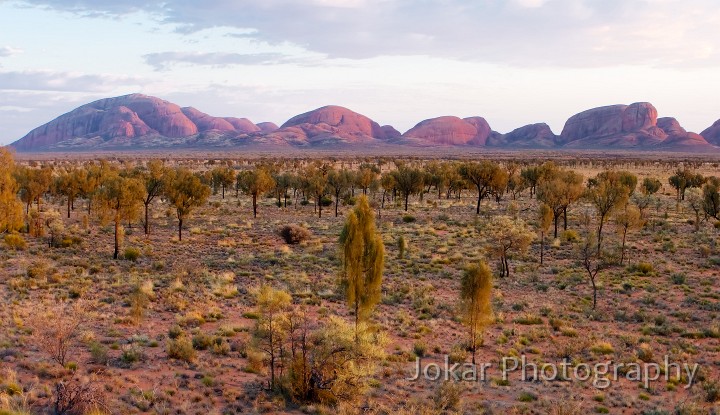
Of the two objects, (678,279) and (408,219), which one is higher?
(408,219)

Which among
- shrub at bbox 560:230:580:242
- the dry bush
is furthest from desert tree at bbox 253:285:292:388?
shrub at bbox 560:230:580:242

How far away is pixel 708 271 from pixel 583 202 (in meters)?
34.0

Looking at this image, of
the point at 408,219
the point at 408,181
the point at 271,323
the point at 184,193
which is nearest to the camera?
the point at 271,323

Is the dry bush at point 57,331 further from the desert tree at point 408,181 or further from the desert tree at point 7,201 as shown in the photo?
the desert tree at point 408,181

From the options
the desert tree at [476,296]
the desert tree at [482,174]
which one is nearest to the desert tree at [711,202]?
the desert tree at [482,174]

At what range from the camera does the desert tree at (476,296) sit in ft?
62.1

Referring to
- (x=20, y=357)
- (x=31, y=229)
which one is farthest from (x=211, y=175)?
(x=20, y=357)

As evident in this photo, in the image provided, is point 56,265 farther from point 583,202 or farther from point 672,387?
point 583,202

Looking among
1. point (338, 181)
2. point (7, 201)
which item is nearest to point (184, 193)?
point (7, 201)

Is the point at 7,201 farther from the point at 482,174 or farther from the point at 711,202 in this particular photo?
the point at 711,202

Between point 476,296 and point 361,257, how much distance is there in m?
4.39

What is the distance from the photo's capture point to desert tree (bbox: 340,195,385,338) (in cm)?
1848

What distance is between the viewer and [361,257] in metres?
18.7

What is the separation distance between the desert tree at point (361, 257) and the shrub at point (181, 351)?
222 inches
